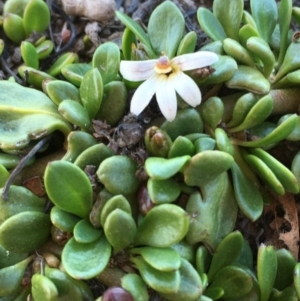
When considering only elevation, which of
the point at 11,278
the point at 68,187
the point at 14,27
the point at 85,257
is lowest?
the point at 11,278

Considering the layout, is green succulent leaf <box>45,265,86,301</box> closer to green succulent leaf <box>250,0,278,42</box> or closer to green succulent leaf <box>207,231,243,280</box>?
green succulent leaf <box>207,231,243,280</box>

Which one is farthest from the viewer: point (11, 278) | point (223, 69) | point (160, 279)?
point (223, 69)

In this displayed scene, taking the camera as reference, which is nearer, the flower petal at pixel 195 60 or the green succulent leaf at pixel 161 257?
the green succulent leaf at pixel 161 257

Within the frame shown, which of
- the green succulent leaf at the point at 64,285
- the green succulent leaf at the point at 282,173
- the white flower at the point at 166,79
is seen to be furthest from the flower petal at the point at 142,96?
the green succulent leaf at the point at 64,285

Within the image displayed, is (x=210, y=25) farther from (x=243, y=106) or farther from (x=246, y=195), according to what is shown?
(x=246, y=195)

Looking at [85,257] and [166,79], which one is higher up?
[166,79]

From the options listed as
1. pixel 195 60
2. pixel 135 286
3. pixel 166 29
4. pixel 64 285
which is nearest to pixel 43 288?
pixel 64 285

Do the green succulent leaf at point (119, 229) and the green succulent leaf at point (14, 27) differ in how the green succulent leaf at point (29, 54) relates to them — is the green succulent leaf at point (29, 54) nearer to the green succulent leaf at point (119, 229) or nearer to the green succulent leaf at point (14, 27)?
the green succulent leaf at point (14, 27)

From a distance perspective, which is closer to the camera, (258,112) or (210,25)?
(258,112)
